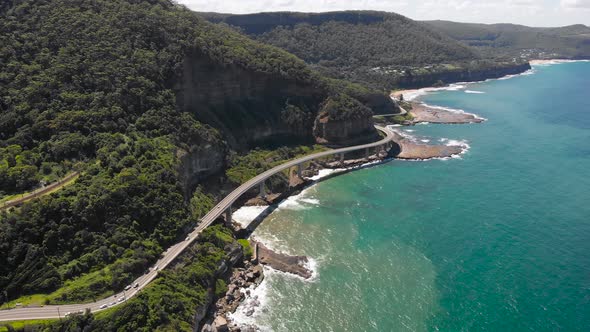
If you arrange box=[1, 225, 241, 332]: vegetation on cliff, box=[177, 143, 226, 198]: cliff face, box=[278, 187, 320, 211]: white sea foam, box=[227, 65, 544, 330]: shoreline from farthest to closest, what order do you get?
box=[278, 187, 320, 211]: white sea foam, box=[177, 143, 226, 198]: cliff face, box=[227, 65, 544, 330]: shoreline, box=[1, 225, 241, 332]: vegetation on cliff

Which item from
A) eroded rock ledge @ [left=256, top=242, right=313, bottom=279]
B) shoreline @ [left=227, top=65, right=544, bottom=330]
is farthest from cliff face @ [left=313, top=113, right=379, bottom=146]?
eroded rock ledge @ [left=256, top=242, right=313, bottom=279]

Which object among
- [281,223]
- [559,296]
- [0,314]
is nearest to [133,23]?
[281,223]

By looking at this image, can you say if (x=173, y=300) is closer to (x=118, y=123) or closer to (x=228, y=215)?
(x=228, y=215)

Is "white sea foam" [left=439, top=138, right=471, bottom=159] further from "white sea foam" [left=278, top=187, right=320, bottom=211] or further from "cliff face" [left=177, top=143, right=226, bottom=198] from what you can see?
"cliff face" [left=177, top=143, right=226, bottom=198]

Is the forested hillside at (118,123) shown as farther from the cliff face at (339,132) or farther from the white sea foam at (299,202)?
the white sea foam at (299,202)

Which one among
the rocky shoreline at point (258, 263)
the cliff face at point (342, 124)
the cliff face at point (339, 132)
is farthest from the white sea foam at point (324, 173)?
the cliff face at point (342, 124)

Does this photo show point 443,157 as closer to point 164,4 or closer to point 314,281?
point 314,281
